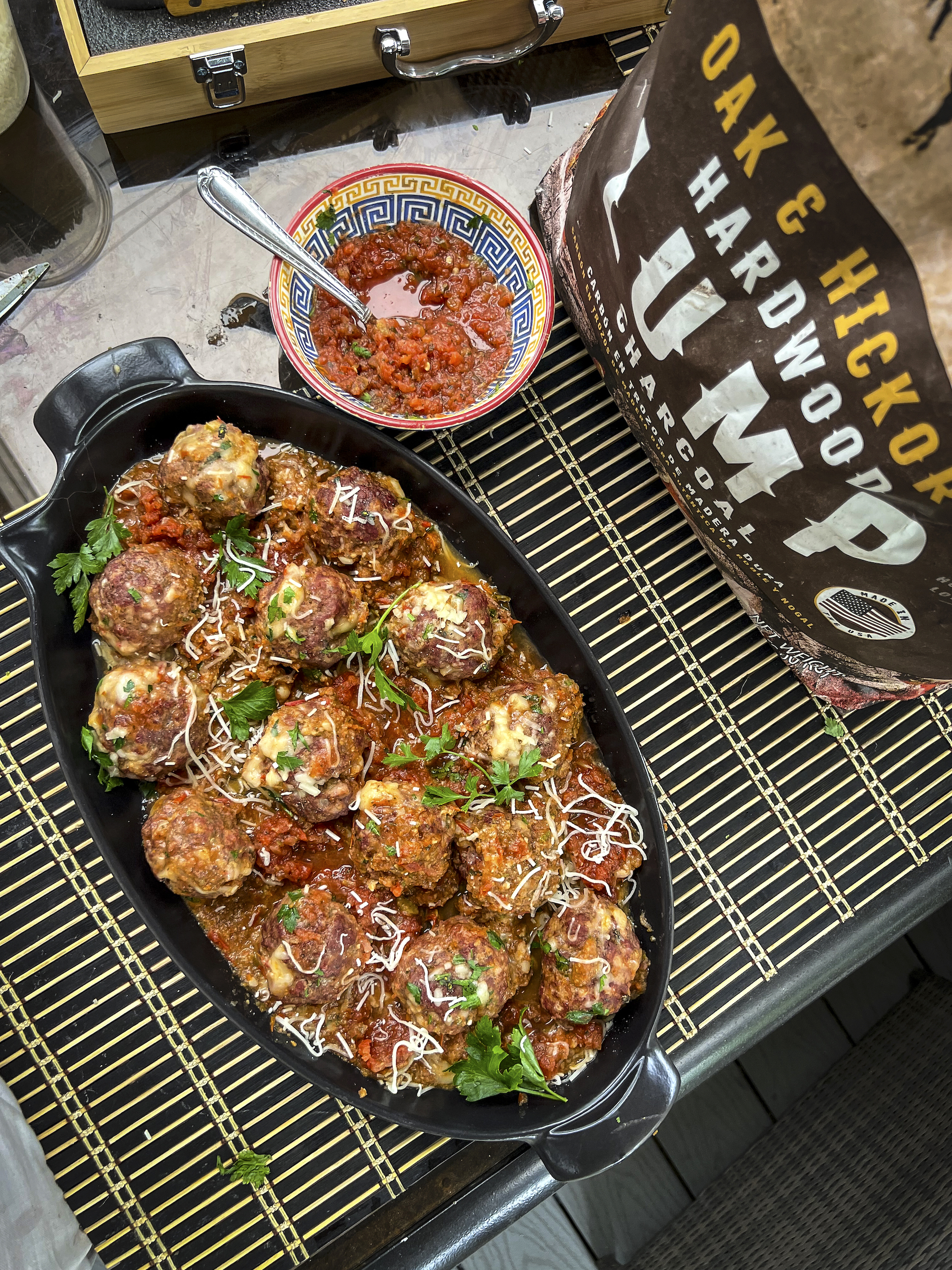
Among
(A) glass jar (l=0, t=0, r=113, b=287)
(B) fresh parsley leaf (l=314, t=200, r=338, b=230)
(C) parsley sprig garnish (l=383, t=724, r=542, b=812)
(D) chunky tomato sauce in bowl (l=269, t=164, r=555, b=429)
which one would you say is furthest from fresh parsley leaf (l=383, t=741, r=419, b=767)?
(A) glass jar (l=0, t=0, r=113, b=287)

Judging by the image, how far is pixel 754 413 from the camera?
6.36ft

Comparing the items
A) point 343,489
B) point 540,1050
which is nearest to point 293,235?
point 343,489

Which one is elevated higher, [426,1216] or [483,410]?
[483,410]

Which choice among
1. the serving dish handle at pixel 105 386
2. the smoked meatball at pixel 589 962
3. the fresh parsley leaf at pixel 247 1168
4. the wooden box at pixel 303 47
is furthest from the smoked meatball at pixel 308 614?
the wooden box at pixel 303 47

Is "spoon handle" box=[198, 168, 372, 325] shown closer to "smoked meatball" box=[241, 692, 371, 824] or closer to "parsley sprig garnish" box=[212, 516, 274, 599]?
"parsley sprig garnish" box=[212, 516, 274, 599]

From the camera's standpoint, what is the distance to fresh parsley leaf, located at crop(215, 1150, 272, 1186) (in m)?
2.37

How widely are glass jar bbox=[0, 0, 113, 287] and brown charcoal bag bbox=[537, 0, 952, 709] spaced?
151 cm

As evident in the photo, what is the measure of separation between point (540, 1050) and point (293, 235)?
2257 millimetres

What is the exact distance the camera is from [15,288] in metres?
2.58

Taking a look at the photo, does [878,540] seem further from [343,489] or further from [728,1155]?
[728,1155]

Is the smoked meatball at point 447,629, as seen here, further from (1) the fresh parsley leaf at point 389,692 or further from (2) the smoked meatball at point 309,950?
(2) the smoked meatball at point 309,950

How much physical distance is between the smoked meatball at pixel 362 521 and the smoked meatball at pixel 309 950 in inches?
33.9

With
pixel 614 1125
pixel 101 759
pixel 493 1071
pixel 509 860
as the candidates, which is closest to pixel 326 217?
pixel 101 759

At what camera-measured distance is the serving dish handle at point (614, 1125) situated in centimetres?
213
